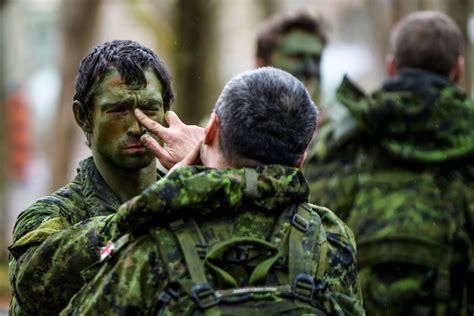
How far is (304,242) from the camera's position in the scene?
4.29 m

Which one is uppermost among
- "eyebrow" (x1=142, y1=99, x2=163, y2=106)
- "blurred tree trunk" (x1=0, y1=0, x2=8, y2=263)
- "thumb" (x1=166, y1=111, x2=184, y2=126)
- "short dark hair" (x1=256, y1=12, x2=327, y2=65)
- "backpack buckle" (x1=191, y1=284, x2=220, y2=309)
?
"eyebrow" (x1=142, y1=99, x2=163, y2=106)

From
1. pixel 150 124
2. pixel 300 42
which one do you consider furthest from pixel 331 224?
pixel 300 42

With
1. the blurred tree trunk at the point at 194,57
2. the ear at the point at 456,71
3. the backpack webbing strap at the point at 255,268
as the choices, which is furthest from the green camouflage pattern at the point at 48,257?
the blurred tree trunk at the point at 194,57

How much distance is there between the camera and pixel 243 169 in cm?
428

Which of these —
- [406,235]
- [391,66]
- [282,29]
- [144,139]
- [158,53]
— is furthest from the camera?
[158,53]

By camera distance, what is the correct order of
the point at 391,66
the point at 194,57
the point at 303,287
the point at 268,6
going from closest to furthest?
the point at 303,287
the point at 391,66
the point at 194,57
the point at 268,6

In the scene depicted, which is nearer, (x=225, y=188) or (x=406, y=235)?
(x=225, y=188)

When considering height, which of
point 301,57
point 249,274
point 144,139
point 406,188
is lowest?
point 406,188

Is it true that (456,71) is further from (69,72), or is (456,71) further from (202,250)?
(69,72)

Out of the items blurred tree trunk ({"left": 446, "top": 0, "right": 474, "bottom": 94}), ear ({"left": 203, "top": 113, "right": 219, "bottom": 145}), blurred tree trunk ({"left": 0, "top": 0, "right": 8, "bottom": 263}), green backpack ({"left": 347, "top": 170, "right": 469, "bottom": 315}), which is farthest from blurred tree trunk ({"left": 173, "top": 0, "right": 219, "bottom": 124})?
ear ({"left": 203, "top": 113, "right": 219, "bottom": 145})

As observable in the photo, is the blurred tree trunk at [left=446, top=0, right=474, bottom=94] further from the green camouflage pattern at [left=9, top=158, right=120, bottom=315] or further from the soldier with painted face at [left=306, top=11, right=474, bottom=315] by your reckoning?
the green camouflage pattern at [left=9, top=158, right=120, bottom=315]

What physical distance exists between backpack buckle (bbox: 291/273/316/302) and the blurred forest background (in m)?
3.93

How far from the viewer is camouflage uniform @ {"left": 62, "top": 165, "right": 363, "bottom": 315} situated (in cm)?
415

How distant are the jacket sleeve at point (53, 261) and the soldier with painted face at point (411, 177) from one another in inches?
128
